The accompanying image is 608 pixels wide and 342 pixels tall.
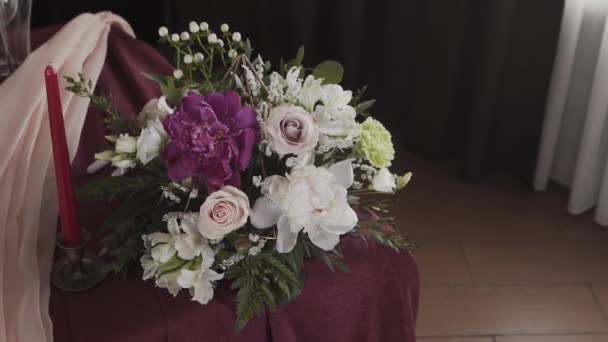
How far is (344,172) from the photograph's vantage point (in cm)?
85

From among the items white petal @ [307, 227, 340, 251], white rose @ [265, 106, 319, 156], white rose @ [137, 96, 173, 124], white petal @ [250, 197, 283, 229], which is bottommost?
white petal @ [307, 227, 340, 251]

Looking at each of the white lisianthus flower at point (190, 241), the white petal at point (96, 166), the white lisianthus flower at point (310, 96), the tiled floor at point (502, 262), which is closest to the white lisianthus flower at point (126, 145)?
the white lisianthus flower at point (190, 241)

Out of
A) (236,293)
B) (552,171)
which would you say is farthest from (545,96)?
(236,293)

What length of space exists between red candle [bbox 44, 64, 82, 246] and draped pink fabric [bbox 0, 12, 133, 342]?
0.32ft

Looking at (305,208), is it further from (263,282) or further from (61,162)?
(61,162)

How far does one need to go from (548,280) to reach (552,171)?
0.50 m

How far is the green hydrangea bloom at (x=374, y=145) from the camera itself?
88 cm

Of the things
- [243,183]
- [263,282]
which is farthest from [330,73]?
[263,282]

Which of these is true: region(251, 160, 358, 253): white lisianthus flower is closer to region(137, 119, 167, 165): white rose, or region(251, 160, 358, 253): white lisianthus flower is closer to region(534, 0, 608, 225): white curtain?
region(137, 119, 167, 165): white rose

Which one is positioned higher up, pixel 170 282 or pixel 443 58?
pixel 170 282

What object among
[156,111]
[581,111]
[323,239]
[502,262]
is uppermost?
[156,111]

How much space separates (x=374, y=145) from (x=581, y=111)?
145 centimetres

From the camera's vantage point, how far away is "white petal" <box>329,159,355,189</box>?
33.2 inches

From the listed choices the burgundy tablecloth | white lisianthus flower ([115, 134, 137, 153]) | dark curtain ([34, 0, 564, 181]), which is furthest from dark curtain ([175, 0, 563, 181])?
white lisianthus flower ([115, 134, 137, 153])
